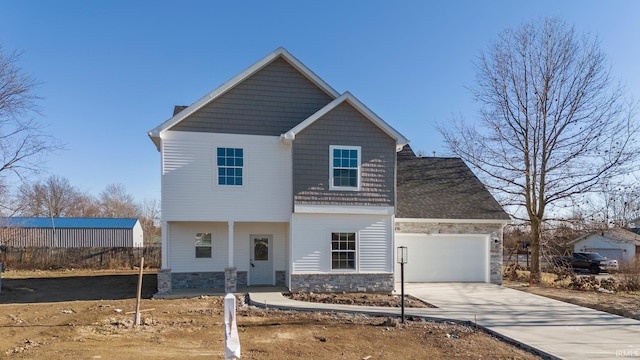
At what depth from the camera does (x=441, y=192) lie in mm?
15711

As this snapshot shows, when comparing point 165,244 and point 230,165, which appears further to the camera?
point 230,165

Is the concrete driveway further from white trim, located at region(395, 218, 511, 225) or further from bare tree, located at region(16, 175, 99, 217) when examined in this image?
bare tree, located at region(16, 175, 99, 217)

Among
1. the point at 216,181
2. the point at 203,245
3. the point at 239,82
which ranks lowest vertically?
the point at 203,245

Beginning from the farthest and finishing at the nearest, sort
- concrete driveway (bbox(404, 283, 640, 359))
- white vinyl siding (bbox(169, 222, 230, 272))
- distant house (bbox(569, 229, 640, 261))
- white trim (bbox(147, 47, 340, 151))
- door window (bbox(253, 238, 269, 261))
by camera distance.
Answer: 1. distant house (bbox(569, 229, 640, 261))
2. door window (bbox(253, 238, 269, 261))
3. white vinyl siding (bbox(169, 222, 230, 272))
4. white trim (bbox(147, 47, 340, 151))
5. concrete driveway (bbox(404, 283, 640, 359))

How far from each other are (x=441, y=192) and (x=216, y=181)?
382 inches

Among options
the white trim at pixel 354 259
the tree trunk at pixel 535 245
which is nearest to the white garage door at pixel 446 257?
the white trim at pixel 354 259

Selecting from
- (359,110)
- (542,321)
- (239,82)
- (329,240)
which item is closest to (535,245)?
(542,321)

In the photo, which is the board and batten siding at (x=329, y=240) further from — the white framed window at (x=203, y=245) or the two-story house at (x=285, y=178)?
the white framed window at (x=203, y=245)

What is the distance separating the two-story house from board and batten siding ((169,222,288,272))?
51 millimetres

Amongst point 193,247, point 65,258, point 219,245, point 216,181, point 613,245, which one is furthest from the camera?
point 613,245

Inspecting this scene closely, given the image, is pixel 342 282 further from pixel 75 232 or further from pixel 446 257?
pixel 75 232

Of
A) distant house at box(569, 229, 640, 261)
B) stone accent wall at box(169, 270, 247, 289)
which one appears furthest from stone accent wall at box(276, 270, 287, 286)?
distant house at box(569, 229, 640, 261)

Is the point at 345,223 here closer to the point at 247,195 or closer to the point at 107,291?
the point at 247,195

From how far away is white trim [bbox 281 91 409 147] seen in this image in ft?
38.5
